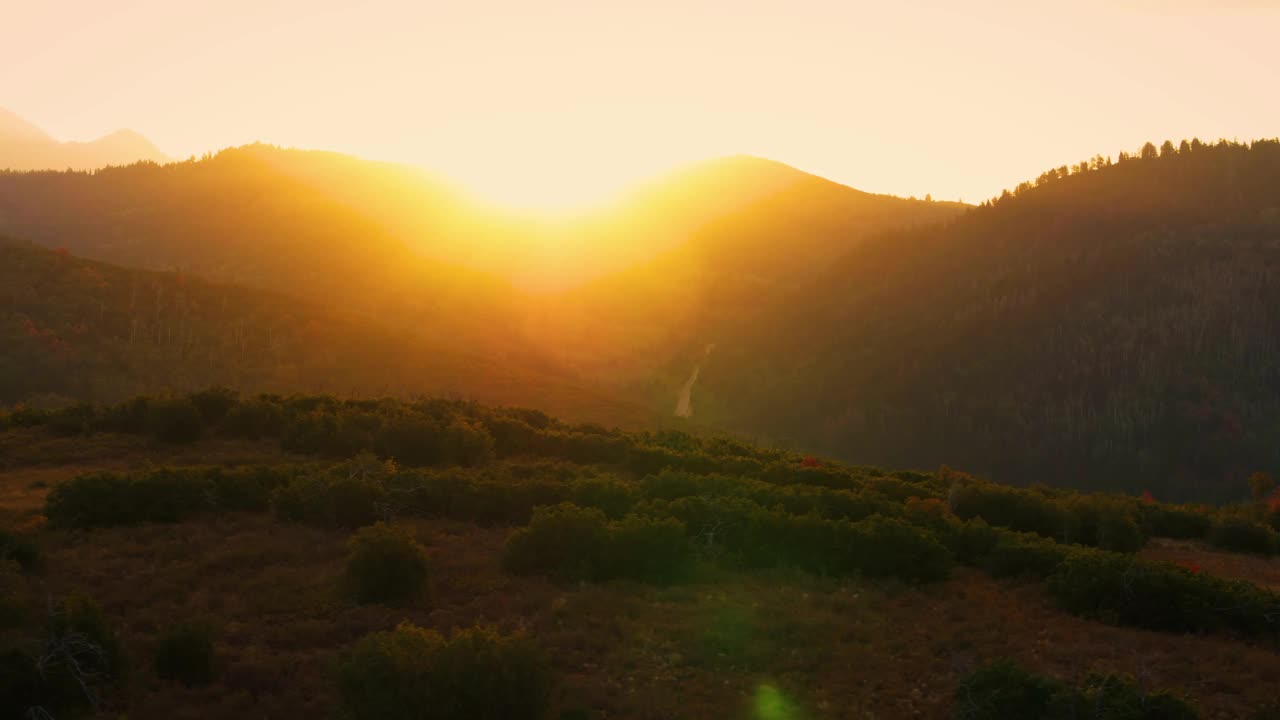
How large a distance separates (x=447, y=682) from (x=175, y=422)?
22.2 m

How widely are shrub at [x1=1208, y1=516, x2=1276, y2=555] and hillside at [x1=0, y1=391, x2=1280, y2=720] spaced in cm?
7

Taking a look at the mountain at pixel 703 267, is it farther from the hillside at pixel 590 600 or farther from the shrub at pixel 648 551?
the shrub at pixel 648 551

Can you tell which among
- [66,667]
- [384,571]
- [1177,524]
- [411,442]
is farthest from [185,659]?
[1177,524]

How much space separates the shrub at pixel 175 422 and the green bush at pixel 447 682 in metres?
20.9

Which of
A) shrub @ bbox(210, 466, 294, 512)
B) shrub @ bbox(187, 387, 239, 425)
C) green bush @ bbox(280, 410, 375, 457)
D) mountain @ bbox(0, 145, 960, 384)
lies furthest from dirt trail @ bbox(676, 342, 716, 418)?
shrub @ bbox(210, 466, 294, 512)

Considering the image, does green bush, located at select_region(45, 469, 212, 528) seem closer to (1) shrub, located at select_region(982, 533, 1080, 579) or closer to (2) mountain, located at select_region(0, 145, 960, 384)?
(1) shrub, located at select_region(982, 533, 1080, 579)

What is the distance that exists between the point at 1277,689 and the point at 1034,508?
42.7 feet

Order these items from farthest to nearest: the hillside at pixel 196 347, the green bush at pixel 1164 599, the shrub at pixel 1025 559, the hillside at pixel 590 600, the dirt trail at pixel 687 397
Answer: the dirt trail at pixel 687 397
the hillside at pixel 196 347
the shrub at pixel 1025 559
the green bush at pixel 1164 599
the hillside at pixel 590 600

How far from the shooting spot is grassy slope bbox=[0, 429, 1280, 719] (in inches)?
467

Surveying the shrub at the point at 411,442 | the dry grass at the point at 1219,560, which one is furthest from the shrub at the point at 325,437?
the dry grass at the point at 1219,560

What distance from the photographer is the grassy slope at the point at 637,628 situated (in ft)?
38.9

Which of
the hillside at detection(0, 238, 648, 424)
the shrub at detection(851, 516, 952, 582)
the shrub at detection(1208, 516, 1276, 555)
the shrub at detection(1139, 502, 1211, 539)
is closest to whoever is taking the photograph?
the shrub at detection(851, 516, 952, 582)

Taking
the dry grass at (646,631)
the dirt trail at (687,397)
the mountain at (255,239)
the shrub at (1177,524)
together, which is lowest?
the dirt trail at (687,397)

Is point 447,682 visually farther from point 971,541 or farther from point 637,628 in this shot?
point 971,541
